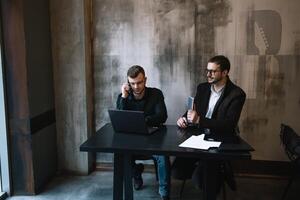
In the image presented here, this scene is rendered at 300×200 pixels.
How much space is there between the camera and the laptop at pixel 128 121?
278 cm

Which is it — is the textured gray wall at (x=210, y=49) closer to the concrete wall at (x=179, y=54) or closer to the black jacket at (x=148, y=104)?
the concrete wall at (x=179, y=54)

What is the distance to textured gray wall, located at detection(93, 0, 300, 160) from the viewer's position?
12.5ft

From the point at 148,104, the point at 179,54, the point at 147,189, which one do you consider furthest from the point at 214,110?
the point at 147,189

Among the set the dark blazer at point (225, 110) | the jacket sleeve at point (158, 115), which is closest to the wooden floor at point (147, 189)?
the jacket sleeve at point (158, 115)

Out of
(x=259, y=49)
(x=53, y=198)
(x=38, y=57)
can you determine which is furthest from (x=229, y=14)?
(x=53, y=198)

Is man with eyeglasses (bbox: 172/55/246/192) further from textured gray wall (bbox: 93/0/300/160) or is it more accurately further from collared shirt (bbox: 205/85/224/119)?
textured gray wall (bbox: 93/0/300/160)

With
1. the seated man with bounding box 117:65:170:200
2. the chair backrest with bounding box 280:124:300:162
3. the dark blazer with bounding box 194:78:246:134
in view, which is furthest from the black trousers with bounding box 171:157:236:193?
the chair backrest with bounding box 280:124:300:162

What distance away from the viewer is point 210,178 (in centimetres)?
264

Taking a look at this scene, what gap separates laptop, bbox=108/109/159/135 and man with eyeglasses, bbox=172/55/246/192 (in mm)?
409

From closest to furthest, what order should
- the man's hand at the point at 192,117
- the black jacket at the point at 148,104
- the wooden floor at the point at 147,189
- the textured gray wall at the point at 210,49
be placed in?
the man's hand at the point at 192,117 < the black jacket at the point at 148,104 < the wooden floor at the point at 147,189 < the textured gray wall at the point at 210,49

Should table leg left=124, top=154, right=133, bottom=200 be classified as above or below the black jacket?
below

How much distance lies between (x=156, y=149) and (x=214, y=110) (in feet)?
2.98

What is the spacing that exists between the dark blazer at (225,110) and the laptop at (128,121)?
510 millimetres

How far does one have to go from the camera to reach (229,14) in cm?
384
